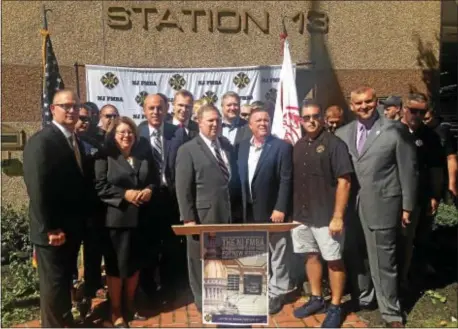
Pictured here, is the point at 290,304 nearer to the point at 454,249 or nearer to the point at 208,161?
the point at 208,161

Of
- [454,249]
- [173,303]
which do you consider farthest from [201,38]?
[454,249]

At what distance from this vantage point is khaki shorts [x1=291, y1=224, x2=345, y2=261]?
409 cm

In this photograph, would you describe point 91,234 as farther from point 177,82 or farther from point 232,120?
point 177,82

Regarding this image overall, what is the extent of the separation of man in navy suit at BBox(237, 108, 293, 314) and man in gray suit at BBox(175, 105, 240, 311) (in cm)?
21

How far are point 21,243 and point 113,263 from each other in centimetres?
237

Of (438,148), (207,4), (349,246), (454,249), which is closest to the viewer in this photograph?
(349,246)

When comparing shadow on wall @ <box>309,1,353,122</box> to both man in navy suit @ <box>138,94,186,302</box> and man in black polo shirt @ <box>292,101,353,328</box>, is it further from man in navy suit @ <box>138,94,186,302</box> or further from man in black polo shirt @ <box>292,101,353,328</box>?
man in navy suit @ <box>138,94,186,302</box>

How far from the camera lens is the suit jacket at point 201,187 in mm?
3951

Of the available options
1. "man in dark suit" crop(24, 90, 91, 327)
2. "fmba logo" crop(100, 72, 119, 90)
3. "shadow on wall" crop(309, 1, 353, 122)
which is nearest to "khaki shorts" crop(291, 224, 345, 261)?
"man in dark suit" crop(24, 90, 91, 327)

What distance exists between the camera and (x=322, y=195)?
4035 mm

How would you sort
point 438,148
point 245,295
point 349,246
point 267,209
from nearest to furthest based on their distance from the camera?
point 245,295 → point 267,209 → point 349,246 → point 438,148

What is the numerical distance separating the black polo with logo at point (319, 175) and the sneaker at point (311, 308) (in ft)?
2.36

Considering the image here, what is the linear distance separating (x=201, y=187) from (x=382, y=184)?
1446mm

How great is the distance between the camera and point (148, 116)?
14.7ft
